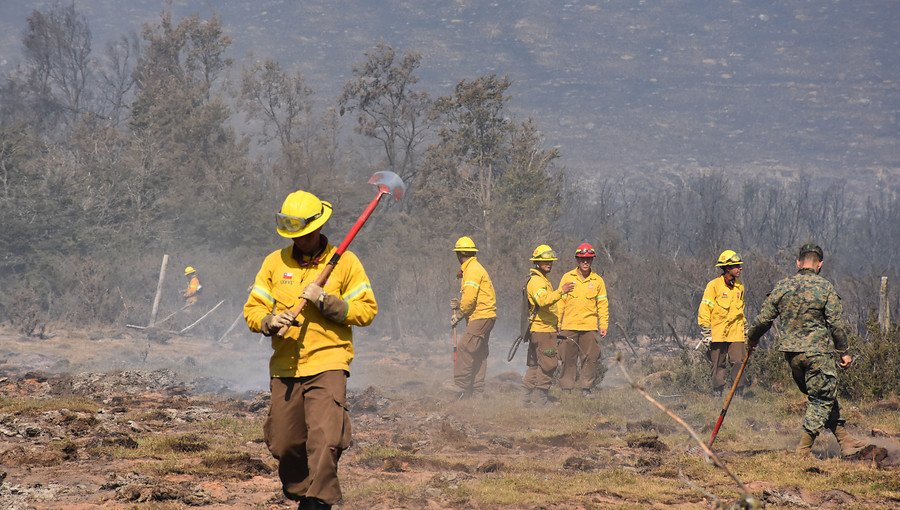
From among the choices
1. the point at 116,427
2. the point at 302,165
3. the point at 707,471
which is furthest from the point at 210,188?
the point at 707,471

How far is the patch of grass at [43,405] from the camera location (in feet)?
38.7

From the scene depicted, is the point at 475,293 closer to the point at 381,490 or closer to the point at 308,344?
the point at 381,490

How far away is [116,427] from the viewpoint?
11234mm

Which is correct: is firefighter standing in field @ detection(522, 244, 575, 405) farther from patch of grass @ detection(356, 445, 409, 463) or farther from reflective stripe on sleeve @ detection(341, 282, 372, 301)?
reflective stripe on sleeve @ detection(341, 282, 372, 301)

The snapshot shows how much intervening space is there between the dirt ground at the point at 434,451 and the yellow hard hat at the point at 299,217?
2275mm

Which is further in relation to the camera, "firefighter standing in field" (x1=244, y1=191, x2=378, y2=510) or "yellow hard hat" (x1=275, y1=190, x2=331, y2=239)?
"yellow hard hat" (x1=275, y1=190, x2=331, y2=239)

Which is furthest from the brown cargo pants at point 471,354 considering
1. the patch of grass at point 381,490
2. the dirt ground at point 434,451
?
the patch of grass at point 381,490

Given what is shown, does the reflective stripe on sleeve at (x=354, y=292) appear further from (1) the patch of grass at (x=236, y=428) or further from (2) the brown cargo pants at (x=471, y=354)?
(2) the brown cargo pants at (x=471, y=354)

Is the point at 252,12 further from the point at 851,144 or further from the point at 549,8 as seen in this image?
the point at 851,144

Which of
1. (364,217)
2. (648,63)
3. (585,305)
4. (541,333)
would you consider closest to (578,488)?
(364,217)

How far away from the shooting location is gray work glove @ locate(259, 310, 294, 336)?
21.1 feet

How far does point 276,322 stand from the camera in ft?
21.1

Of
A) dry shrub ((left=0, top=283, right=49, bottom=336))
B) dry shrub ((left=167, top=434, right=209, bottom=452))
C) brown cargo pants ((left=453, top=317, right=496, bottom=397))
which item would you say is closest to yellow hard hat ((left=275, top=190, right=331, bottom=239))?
dry shrub ((left=167, top=434, right=209, bottom=452))

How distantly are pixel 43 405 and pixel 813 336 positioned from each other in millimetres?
7962
